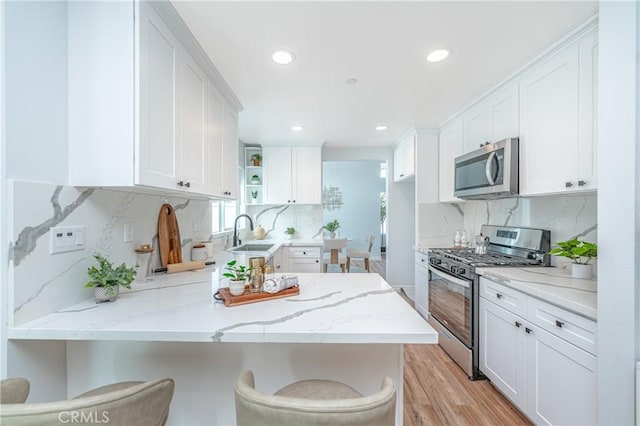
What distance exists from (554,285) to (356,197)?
653 centimetres

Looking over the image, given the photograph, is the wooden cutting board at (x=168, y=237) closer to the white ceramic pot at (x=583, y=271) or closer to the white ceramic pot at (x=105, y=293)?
the white ceramic pot at (x=105, y=293)

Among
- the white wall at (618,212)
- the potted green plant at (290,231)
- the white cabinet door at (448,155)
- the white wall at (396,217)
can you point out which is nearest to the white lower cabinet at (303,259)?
the potted green plant at (290,231)

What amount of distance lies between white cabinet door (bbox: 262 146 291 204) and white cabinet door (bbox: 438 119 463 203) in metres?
2.15

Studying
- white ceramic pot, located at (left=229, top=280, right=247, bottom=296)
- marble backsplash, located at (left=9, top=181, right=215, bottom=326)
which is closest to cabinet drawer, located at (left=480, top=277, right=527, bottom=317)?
white ceramic pot, located at (left=229, top=280, right=247, bottom=296)

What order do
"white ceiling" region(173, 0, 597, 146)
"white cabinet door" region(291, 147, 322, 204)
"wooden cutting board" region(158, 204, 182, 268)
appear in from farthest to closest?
"white cabinet door" region(291, 147, 322, 204) → "wooden cutting board" region(158, 204, 182, 268) → "white ceiling" region(173, 0, 597, 146)

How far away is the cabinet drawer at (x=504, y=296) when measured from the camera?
169 cm

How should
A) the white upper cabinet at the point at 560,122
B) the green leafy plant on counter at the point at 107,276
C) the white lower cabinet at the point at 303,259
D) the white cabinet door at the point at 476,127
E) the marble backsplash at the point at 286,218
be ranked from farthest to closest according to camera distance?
the marble backsplash at the point at 286,218 < the white lower cabinet at the point at 303,259 < the white cabinet door at the point at 476,127 < the white upper cabinet at the point at 560,122 < the green leafy plant on counter at the point at 107,276

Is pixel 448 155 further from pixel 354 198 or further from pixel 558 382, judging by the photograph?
pixel 354 198

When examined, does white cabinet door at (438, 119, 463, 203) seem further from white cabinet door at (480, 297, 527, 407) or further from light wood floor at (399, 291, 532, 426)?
light wood floor at (399, 291, 532, 426)

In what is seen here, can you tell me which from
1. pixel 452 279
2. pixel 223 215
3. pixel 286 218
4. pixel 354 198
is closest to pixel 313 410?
pixel 452 279

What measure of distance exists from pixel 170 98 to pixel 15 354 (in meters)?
1.24

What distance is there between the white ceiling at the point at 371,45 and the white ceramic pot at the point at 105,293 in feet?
4.65

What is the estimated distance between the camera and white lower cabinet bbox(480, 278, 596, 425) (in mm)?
1314

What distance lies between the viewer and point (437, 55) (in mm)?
1811
